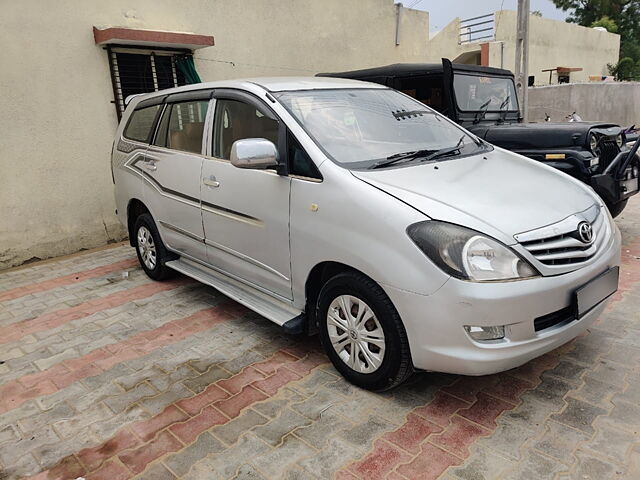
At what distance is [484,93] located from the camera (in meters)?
6.05

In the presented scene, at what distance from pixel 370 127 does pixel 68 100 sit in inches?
174

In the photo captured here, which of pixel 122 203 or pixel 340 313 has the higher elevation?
pixel 122 203

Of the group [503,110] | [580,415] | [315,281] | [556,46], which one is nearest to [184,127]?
[315,281]

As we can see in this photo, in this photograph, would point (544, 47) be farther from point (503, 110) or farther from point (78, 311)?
point (78, 311)

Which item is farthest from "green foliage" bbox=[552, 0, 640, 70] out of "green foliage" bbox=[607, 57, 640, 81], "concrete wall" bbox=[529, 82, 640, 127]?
"concrete wall" bbox=[529, 82, 640, 127]

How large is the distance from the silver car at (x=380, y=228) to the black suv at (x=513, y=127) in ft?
6.18

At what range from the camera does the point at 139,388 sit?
9.86 feet

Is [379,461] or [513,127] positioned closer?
[379,461]

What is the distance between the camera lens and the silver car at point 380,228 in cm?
232

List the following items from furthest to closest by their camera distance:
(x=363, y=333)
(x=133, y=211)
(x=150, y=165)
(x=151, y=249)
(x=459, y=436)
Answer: (x=133, y=211) → (x=151, y=249) → (x=150, y=165) → (x=363, y=333) → (x=459, y=436)

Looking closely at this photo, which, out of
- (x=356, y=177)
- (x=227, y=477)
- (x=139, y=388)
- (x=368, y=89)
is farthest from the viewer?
(x=368, y=89)

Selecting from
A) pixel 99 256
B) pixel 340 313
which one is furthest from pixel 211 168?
pixel 99 256

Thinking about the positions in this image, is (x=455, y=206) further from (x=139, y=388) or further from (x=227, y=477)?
(x=139, y=388)

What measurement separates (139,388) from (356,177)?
1.84 meters
